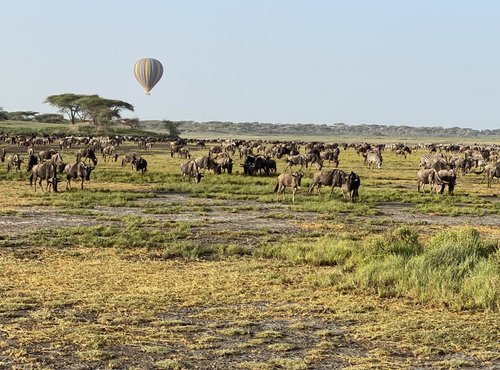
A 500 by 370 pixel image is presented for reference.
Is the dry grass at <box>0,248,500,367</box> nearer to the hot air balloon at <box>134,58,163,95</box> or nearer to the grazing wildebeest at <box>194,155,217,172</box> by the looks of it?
the grazing wildebeest at <box>194,155,217,172</box>

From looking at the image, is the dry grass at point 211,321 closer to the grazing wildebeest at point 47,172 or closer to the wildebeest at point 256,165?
the grazing wildebeest at point 47,172

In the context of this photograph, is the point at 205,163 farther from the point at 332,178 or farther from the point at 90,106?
the point at 90,106

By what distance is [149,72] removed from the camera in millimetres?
87812

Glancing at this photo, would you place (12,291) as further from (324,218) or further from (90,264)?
(324,218)

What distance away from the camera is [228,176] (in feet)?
124

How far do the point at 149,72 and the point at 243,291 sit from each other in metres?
78.8

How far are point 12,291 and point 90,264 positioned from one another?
9.52ft

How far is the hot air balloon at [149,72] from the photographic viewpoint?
87875mm

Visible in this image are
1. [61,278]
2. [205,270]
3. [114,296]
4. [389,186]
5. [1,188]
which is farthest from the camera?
[389,186]

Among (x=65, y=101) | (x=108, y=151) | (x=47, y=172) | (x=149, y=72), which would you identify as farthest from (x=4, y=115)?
(x=47, y=172)

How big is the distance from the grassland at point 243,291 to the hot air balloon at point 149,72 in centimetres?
6661

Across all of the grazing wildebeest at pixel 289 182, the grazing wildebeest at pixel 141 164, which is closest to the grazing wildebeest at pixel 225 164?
the grazing wildebeest at pixel 141 164

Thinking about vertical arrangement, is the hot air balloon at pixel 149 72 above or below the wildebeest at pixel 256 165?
above

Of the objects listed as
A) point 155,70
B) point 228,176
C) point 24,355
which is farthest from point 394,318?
point 155,70
